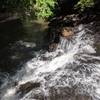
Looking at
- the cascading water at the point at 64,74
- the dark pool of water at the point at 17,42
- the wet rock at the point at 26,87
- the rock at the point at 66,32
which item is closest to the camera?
the cascading water at the point at 64,74

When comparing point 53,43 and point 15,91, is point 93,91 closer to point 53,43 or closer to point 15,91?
point 15,91

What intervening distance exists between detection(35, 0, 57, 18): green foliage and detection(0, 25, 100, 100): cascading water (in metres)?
3.70

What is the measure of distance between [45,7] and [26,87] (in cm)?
Answer: 823

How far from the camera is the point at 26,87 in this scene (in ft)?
30.7

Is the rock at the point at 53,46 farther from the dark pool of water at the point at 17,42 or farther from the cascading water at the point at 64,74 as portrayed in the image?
the dark pool of water at the point at 17,42

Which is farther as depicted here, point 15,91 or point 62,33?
point 62,33

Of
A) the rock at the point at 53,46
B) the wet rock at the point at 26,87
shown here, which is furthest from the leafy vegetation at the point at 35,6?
the wet rock at the point at 26,87

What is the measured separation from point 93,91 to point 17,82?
3352 millimetres

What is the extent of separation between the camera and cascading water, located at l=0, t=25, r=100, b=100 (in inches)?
334

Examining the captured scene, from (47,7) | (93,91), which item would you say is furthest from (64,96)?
(47,7)

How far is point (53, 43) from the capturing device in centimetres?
1350

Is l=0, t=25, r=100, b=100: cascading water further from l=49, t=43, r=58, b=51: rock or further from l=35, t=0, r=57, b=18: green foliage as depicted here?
l=35, t=0, r=57, b=18: green foliage

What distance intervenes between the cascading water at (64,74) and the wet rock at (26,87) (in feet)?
0.33

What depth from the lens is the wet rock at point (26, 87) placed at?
9.15 m
